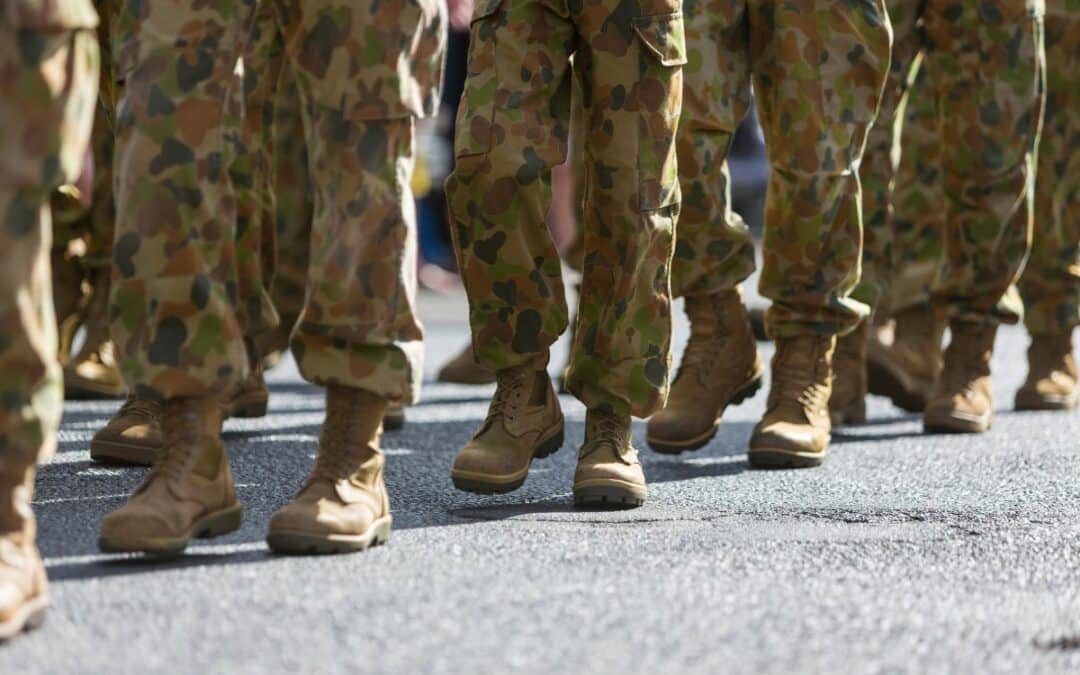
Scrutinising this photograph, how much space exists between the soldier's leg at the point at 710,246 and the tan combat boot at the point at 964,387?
74cm

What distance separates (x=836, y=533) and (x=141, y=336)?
1330 millimetres

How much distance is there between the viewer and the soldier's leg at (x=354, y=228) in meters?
2.86

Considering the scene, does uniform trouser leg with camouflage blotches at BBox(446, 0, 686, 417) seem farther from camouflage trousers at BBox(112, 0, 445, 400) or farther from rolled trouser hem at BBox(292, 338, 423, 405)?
rolled trouser hem at BBox(292, 338, 423, 405)

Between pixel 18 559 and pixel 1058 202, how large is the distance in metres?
3.86

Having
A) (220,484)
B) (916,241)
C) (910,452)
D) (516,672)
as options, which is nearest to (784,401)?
(910,452)

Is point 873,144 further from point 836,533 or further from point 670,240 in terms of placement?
point 836,533

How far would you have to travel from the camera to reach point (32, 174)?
232cm

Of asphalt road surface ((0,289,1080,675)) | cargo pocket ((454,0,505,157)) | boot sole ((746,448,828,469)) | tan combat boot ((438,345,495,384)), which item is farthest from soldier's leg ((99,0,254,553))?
tan combat boot ((438,345,495,384))

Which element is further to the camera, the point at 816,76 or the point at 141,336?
the point at 816,76

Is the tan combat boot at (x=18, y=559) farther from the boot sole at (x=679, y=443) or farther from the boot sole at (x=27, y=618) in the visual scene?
the boot sole at (x=679, y=443)

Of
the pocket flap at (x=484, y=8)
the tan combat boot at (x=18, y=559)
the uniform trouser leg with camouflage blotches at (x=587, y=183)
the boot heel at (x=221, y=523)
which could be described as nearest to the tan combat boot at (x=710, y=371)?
the uniform trouser leg with camouflage blotches at (x=587, y=183)

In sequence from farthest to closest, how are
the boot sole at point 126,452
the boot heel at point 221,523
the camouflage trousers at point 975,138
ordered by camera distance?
the camouflage trousers at point 975,138 < the boot sole at point 126,452 < the boot heel at point 221,523

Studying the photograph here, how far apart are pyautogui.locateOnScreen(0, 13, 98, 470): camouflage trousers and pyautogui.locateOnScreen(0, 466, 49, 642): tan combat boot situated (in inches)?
0.4

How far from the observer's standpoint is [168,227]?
2773 mm
